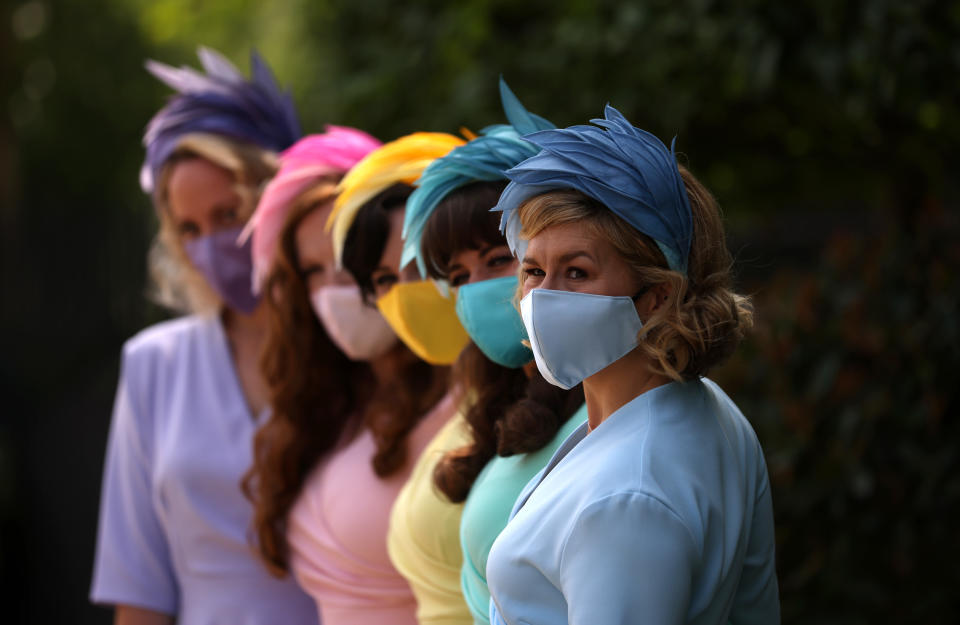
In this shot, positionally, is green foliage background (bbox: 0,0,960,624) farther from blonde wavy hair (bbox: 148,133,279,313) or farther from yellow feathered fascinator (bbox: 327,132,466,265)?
blonde wavy hair (bbox: 148,133,279,313)

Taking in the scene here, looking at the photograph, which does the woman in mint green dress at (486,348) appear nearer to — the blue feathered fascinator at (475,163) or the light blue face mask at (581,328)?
the blue feathered fascinator at (475,163)

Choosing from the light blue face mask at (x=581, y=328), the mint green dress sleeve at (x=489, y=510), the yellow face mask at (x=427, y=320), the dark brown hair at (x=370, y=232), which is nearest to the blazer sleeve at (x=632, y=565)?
the light blue face mask at (x=581, y=328)

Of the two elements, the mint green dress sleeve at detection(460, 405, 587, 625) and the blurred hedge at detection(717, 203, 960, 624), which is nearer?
the mint green dress sleeve at detection(460, 405, 587, 625)

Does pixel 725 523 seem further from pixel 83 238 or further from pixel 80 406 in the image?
pixel 83 238

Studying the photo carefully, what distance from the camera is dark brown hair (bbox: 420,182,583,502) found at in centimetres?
204

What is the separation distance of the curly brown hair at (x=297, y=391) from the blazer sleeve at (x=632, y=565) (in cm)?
137

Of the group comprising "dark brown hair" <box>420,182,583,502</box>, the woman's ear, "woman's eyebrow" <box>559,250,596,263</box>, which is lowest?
"dark brown hair" <box>420,182,583,502</box>

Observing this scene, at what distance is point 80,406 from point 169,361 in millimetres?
4565

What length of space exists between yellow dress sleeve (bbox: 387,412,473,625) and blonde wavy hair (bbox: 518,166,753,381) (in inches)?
31.2

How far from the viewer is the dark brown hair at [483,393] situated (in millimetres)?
2037

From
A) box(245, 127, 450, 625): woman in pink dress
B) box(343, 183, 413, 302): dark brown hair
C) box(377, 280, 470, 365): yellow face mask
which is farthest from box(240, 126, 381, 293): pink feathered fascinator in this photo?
box(377, 280, 470, 365): yellow face mask

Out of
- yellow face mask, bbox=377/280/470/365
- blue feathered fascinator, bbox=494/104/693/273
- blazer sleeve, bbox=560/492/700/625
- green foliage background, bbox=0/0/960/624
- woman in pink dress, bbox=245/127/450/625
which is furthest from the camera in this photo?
green foliage background, bbox=0/0/960/624

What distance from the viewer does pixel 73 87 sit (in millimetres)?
14055

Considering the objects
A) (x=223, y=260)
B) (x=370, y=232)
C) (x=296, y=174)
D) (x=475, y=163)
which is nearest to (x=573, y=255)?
(x=475, y=163)
